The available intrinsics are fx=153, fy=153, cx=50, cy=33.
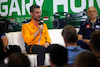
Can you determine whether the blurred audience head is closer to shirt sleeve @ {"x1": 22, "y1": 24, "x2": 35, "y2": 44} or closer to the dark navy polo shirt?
shirt sleeve @ {"x1": 22, "y1": 24, "x2": 35, "y2": 44}

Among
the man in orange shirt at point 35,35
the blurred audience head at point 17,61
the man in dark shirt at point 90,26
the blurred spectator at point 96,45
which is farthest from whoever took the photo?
the man in dark shirt at point 90,26

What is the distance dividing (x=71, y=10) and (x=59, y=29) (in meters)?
0.61

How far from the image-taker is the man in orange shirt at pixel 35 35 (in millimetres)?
3080

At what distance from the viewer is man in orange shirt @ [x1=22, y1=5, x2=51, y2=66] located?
10.1 feet

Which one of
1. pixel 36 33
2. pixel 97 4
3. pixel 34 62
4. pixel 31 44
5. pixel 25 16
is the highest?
pixel 97 4

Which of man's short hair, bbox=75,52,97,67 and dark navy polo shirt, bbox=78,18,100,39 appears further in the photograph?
dark navy polo shirt, bbox=78,18,100,39

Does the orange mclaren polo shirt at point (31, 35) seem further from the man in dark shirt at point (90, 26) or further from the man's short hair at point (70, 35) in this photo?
the man's short hair at point (70, 35)

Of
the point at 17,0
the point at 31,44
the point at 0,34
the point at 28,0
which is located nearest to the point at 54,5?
the point at 28,0

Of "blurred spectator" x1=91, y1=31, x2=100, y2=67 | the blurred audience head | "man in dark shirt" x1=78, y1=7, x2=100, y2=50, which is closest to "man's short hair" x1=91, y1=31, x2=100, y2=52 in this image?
"blurred spectator" x1=91, y1=31, x2=100, y2=67

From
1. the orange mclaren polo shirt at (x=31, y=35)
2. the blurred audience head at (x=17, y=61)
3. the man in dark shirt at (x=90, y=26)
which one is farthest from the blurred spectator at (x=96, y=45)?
the orange mclaren polo shirt at (x=31, y=35)

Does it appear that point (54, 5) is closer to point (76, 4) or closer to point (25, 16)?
point (76, 4)

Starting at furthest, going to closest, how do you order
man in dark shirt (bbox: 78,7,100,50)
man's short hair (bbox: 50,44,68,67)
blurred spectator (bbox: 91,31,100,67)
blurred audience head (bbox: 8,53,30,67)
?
man in dark shirt (bbox: 78,7,100,50) < blurred spectator (bbox: 91,31,100,67) < man's short hair (bbox: 50,44,68,67) < blurred audience head (bbox: 8,53,30,67)

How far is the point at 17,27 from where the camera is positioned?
13.5ft

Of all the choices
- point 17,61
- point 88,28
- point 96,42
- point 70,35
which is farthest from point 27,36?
point 17,61
